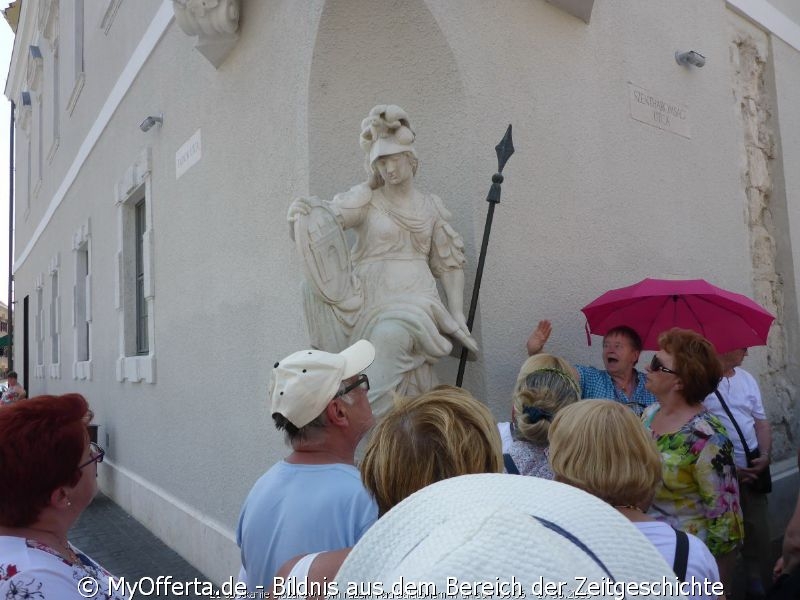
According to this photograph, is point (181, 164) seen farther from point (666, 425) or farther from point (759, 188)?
point (759, 188)

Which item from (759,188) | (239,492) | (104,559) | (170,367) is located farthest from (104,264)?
(759,188)

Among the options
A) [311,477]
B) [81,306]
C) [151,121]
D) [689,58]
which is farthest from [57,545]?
[81,306]

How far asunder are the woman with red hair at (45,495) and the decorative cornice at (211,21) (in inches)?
142

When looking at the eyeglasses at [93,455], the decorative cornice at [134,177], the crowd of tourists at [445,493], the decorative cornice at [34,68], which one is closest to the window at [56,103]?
the decorative cornice at [34,68]

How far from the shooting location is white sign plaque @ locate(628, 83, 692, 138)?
5406mm

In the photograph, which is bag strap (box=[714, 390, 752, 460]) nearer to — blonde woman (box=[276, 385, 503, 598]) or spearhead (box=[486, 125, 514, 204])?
spearhead (box=[486, 125, 514, 204])

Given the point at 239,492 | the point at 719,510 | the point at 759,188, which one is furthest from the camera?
the point at 759,188

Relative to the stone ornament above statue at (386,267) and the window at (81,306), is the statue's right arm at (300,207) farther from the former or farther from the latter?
the window at (81,306)

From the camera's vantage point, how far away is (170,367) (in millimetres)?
6145

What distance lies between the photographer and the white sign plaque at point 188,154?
18.3 feet

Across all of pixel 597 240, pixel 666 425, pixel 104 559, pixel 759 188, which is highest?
→ pixel 759 188

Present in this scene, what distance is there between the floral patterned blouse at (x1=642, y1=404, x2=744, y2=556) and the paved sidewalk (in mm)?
3708

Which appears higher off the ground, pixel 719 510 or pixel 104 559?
pixel 719 510

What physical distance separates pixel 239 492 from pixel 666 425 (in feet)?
10.2
